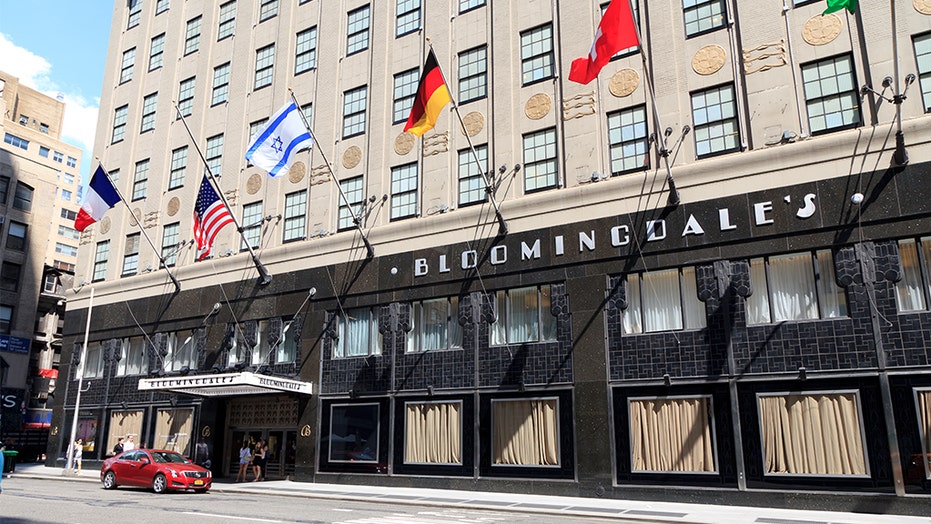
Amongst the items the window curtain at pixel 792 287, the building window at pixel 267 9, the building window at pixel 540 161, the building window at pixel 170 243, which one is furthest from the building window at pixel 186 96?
the window curtain at pixel 792 287

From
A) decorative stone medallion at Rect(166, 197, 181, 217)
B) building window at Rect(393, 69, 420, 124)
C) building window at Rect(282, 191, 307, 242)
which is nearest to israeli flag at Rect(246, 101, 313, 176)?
building window at Rect(393, 69, 420, 124)

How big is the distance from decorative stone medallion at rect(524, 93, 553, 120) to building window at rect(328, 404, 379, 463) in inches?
489

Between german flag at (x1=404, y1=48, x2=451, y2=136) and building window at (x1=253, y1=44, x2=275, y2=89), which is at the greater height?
building window at (x1=253, y1=44, x2=275, y2=89)

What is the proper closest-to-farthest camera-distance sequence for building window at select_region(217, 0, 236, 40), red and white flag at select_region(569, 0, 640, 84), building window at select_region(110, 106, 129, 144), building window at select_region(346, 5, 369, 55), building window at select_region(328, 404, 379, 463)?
red and white flag at select_region(569, 0, 640, 84), building window at select_region(328, 404, 379, 463), building window at select_region(346, 5, 369, 55), building window at select_region(217, 0, 236, 40), building window at select_region(110, 106, 129, 144)

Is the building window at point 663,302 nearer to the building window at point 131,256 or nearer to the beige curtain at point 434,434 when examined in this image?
the beige curtain at point 434,434

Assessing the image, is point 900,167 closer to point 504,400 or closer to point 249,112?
point 504,400

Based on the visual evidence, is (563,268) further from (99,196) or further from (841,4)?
(99,196)

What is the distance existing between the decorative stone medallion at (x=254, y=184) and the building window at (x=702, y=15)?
20.2 m

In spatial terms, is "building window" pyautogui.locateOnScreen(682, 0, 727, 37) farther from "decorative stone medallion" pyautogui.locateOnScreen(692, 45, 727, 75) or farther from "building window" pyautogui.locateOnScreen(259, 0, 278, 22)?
"building window" pyautogui.locateOnScreen(259, 0, 278, 22)

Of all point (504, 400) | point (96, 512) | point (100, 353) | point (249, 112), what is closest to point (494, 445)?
point (504, 400)

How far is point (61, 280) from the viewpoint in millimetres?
64250

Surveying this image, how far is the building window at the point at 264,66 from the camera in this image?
35.3 m

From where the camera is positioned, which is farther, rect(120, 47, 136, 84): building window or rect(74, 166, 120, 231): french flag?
rect(120, 47, 136, 84): building window

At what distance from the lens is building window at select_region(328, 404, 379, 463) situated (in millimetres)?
26938
